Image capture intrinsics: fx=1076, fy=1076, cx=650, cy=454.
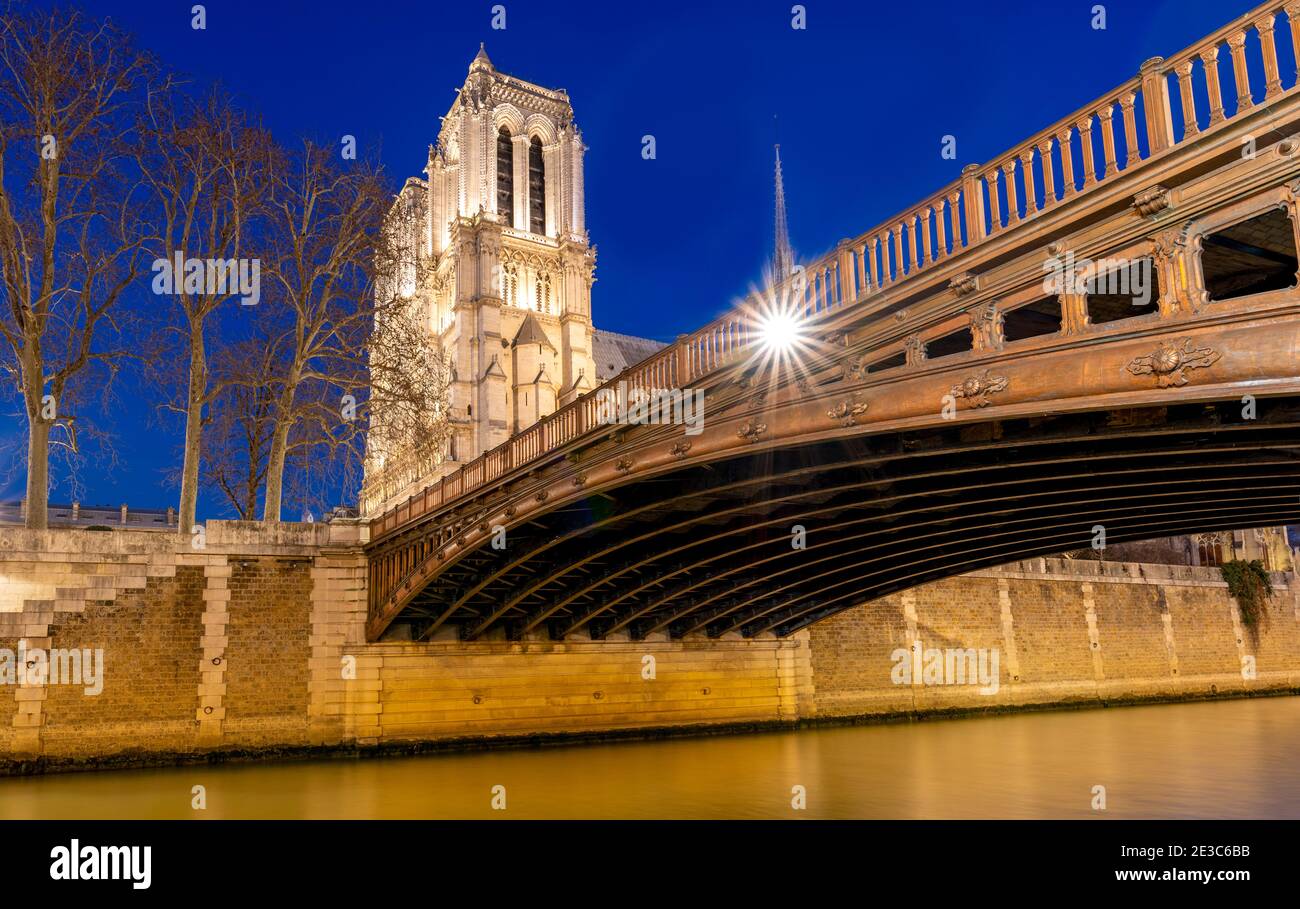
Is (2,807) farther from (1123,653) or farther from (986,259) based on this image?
(1123,653)

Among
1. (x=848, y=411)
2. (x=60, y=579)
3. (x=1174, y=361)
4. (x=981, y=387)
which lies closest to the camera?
(x=1174, y=361)

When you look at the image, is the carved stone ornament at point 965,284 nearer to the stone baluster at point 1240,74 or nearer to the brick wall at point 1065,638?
the stone baluster at point 1240,74

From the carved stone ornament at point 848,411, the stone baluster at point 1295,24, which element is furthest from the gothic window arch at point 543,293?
the stone baluster at point 1295,24

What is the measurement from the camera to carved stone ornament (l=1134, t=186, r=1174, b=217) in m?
7.42

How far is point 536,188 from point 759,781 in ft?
167

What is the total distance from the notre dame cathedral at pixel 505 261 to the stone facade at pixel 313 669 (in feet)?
89.1

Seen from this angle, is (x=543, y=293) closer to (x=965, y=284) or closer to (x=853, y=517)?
(x=853, y=517)

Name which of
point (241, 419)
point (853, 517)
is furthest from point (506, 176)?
point (853, 517)

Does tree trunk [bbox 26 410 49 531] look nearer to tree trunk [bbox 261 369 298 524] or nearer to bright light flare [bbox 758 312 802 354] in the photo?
tree trunk [bbox 261 369 298 524]

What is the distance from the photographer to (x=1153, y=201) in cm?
748

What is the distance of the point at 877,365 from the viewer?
11148 millimetres

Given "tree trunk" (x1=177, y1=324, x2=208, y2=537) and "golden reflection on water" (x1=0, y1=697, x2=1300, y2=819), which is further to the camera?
"tree trunk" (x1=177, y1=324, x2=208, y2=537)

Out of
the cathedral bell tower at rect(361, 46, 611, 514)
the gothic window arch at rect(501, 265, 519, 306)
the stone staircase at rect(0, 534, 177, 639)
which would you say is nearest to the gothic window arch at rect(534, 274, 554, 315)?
the cathedral bell tower at rect(361, 46, 611, 514)

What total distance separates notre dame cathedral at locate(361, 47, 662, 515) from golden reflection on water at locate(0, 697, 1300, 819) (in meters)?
32.1
